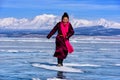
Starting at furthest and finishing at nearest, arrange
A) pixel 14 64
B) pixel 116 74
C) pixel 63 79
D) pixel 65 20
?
pixel 14 64 < pixel 65 20 < pixel 116 74 < pixel 63 79

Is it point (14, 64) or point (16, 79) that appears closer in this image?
point (16, 79)

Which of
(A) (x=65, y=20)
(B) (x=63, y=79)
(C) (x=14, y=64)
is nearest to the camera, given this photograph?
(B) (x=63, y=79)

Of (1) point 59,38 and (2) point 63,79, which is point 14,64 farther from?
(2) point 63,79

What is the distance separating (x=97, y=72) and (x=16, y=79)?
286cm

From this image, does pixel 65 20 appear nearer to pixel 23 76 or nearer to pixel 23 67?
pixel 23 67

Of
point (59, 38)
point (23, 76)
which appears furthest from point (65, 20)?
point (23, 76)

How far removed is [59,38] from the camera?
15.0 metres

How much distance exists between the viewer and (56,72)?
44.5ft

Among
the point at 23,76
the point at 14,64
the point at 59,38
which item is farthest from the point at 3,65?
the point at 23,76

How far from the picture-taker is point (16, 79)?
1198cm

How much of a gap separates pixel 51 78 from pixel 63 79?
31 centimetres

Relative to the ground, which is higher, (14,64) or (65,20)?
(65,20)

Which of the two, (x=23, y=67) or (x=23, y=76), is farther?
(x=23, y=67)

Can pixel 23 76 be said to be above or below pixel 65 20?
below
